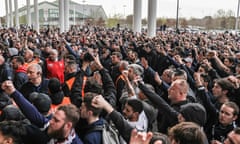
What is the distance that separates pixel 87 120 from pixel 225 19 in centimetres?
5893

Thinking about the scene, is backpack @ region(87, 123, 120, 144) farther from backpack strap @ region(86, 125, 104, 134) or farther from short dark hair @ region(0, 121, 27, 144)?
short dark hair @ region(0, 121, 27, 144)

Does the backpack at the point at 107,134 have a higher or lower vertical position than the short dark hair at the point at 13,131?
lower

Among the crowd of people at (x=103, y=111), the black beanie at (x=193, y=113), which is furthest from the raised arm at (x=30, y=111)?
the black beanie at (x=193, y=113)

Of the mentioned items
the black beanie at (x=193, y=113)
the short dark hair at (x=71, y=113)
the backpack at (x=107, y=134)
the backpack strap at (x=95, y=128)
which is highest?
the short dark hair at (x=71, y=113)

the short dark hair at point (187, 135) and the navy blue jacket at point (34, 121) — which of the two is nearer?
the short dark hair at point (187, 135)

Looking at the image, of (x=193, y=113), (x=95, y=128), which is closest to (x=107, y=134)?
(x=95, y=128)

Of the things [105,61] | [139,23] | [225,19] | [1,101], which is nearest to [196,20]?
[225,19]

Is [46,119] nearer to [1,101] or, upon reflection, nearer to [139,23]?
[1,101]

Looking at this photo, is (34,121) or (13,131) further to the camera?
(34,121)

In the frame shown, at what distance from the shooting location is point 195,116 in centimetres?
348

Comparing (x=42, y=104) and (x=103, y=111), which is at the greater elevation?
(x=42, y=104)

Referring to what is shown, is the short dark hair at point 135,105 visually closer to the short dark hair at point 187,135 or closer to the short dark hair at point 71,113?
the short dark hair at point 71,113

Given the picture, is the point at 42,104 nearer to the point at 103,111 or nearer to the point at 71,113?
the point at 71,113

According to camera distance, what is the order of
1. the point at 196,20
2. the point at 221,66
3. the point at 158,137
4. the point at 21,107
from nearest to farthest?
the point at 158,137 → the point at 21,107 → the point at 221,66 → the point at 196,20
